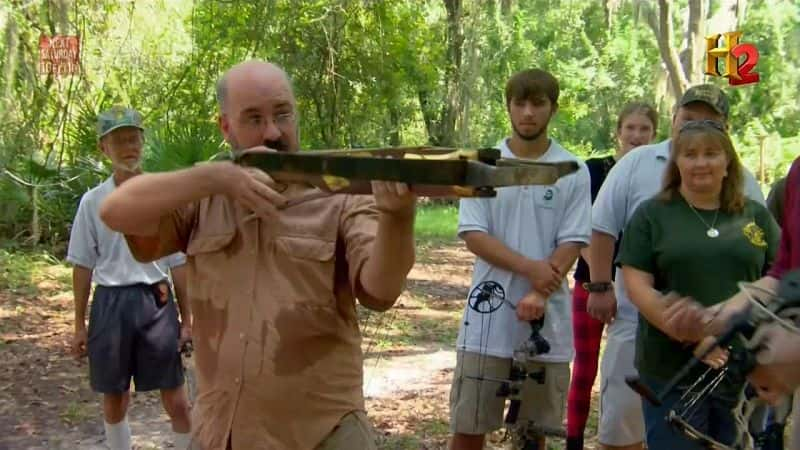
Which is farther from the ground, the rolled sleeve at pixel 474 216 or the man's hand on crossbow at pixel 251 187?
the man's hand on crossbow at pixel 251 187

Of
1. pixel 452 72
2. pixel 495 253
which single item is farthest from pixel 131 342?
pixel 452 72

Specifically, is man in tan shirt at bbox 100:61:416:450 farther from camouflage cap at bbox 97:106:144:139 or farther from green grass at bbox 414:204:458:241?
green grass at bbox 414:204:458:241

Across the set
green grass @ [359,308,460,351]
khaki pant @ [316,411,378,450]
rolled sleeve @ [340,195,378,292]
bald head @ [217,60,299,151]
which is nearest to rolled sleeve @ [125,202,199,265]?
bald head @ [217,60,299,151]

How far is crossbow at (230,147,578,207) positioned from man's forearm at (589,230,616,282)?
7.02 feet

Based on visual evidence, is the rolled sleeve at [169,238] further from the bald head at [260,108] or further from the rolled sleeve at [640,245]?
the rolled sleeve at [640,245]

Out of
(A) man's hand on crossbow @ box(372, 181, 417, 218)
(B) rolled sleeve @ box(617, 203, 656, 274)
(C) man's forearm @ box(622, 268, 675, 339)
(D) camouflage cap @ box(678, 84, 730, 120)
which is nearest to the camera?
(A) man's hand on crossbow @ box(372, 181, 417, 218)

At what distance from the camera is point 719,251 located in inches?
148

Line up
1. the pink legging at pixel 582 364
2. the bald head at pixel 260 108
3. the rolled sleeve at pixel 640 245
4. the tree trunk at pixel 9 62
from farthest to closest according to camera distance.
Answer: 1. the tree trunk at pixel 9 62
2. the pink legging at pixel 582 364
3. the rolled sleeve at pixel 640 245
4. the bald head at pixel 260 108

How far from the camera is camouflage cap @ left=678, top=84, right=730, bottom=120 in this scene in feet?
14.9

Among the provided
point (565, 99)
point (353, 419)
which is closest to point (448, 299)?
point (353, 419)

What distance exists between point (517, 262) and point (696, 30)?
540 inches

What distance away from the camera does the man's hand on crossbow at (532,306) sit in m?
4.56

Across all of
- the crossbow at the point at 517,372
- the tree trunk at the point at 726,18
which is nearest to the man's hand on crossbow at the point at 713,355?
the crossbow at the point at 517,372

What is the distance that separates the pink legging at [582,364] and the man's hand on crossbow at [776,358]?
9.82ft
